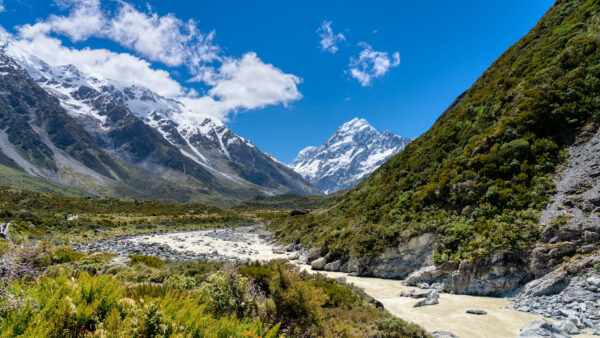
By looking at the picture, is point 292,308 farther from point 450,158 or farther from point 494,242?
point 450,158

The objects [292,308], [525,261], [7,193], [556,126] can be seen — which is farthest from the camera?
[7,193]

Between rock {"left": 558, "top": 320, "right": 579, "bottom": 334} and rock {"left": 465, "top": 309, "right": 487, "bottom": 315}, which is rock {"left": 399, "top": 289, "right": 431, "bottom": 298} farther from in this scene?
rock {"left": 558, "top": 320, "right": 579, "bottom": 334}

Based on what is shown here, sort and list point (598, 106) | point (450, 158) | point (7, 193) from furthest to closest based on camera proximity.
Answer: point (7, 193) → point (450, 158) → point (598, 106)

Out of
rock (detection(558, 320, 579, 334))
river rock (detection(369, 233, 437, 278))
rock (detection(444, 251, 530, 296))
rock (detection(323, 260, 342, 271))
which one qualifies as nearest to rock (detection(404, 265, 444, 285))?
river rock (detection(369, 233, 437, 278))

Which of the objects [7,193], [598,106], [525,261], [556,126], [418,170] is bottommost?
[7,193]

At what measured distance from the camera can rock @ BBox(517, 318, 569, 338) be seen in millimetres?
8258

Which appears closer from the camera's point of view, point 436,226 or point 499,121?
point 436,226

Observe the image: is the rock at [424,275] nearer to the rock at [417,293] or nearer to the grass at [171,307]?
the rock at [417,293]

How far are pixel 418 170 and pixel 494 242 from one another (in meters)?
11.8

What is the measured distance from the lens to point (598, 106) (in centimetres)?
1650

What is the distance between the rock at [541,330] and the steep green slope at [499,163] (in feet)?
15.8

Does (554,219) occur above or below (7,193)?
above

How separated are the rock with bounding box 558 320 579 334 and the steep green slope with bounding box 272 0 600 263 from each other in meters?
4.61

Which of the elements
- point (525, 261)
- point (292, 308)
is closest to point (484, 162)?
point (525, 261)
